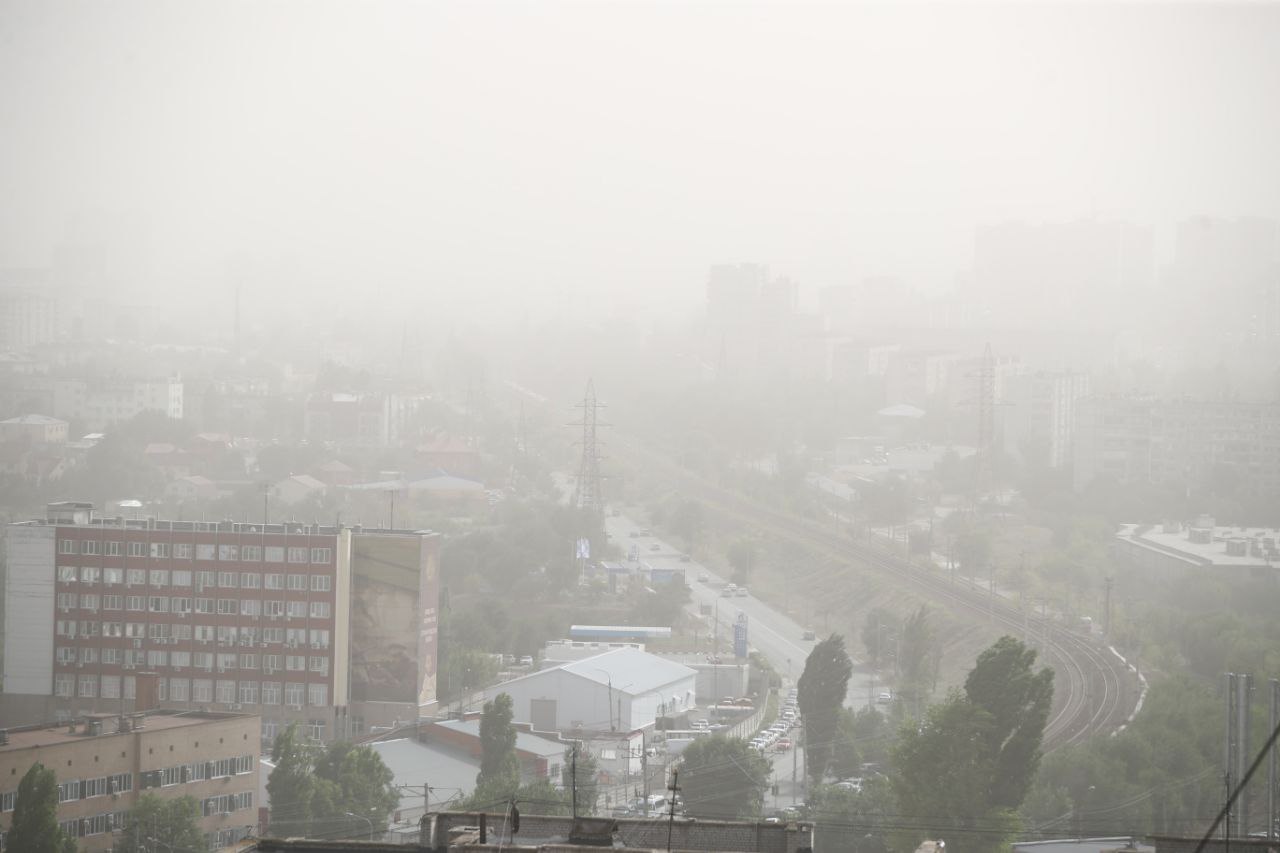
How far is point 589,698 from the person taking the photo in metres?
9.11

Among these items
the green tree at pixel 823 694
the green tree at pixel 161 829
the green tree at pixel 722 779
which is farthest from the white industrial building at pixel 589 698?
the green tree at pixel 161 829

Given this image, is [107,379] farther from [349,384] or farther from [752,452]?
[752,452]

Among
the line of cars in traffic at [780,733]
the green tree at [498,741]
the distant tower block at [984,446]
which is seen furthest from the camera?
the distant tower block at [984,446]

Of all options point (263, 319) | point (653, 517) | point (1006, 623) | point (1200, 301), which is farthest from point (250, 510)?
point (263, 319)

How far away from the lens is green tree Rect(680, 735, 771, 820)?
23.7 feet

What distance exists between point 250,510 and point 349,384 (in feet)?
35.6

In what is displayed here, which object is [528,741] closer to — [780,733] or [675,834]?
[780,733]

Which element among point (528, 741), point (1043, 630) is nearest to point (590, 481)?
point (1043, 630)

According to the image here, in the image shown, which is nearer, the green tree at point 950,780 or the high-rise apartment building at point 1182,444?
the green tree at point 950,780

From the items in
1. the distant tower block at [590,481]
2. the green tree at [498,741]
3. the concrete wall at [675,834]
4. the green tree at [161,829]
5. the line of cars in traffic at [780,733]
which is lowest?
the line of cars in traffic at [780,733]

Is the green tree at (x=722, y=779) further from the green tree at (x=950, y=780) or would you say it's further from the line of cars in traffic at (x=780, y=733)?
the green tree at (x=950, y=780)

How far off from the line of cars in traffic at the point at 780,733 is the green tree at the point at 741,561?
518cm

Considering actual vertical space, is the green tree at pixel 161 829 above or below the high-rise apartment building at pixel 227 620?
below

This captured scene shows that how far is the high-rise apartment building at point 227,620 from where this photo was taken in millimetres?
9375
